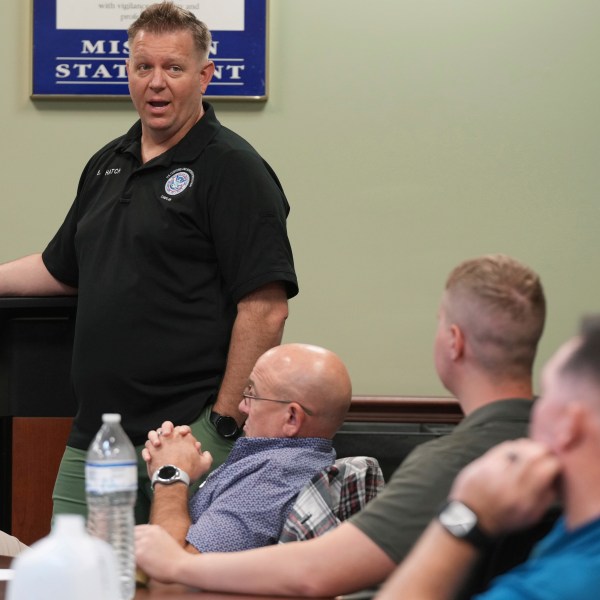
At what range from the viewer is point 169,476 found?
2395 mm

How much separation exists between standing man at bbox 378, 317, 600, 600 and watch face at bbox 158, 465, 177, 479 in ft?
3.56

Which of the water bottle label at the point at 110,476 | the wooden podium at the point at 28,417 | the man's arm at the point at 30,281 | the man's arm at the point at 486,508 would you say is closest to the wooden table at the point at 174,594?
the water bottle label at the point at 110,476

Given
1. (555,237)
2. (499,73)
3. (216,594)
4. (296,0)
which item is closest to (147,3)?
(296,0)

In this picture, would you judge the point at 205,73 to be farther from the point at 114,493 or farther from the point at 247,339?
the point at 114,493

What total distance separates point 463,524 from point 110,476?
66 cm

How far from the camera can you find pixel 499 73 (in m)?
4.17

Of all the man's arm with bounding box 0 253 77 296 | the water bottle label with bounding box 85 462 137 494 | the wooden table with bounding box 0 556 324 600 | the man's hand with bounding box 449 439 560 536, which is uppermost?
the man's arm with bounding box 0 253 77 296

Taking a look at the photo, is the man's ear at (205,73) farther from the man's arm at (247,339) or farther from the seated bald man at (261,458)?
the seated bald man at (261,458)

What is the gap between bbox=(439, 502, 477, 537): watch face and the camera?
1351 millimetres

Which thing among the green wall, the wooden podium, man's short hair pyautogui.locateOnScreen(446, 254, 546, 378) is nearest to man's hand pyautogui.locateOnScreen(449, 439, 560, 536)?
man's short hair pyautogui.locateOnScreen(446, 254, 546, 378)

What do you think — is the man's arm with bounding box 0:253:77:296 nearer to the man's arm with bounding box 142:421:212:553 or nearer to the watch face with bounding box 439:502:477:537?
the man's arm with bounding box 142:421:212:553

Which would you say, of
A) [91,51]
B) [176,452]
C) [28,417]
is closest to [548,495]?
[176,452]

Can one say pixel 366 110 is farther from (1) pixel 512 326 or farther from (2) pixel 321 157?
(1) pixel 512 326

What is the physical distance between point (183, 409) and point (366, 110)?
69.0 inches
